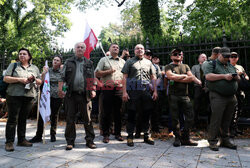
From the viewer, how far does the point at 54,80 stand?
514cm

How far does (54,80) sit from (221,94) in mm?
3978

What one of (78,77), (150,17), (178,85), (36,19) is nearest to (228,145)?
(178,85)

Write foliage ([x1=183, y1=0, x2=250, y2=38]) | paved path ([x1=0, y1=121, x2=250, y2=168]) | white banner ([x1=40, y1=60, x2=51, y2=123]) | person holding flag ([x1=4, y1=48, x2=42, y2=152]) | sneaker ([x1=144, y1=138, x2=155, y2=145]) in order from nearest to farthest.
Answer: paved path ([x1=0, y1=121, x2=250, y2=168])
person holding flag ([x1=4, y1=48, x2=42, y2=152])
sneaker ([x1=144, y1=138, x2=155, y2=145])
white banner ([x1=40, y1=60, x2=51, y2=123])
foliage ([x1=183, y1=0, x2=250, y2=38])

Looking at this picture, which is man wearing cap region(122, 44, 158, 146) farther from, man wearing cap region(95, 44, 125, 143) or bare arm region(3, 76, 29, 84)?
bare arm region(3, 76, 29, 84)

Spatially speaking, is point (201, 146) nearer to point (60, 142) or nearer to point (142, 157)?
point (142, 157)

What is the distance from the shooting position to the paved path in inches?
130

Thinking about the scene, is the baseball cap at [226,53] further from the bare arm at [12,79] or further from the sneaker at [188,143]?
the bare arm at [12,79]

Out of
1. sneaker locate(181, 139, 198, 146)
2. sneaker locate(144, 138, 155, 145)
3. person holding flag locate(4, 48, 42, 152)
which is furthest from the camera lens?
sneaker locate(144, 138, 155, 145)

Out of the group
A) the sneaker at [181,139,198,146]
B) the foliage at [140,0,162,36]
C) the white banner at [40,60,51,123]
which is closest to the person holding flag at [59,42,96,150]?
the white banner at [40,60,51,123]

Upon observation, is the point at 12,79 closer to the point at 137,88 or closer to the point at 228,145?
the point at 137,88

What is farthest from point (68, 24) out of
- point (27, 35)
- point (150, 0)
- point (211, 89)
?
point (211, 89)

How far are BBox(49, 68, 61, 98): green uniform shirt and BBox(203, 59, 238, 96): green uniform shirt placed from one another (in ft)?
11.9

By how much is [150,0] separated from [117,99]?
814 centimetres

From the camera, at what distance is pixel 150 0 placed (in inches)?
441
